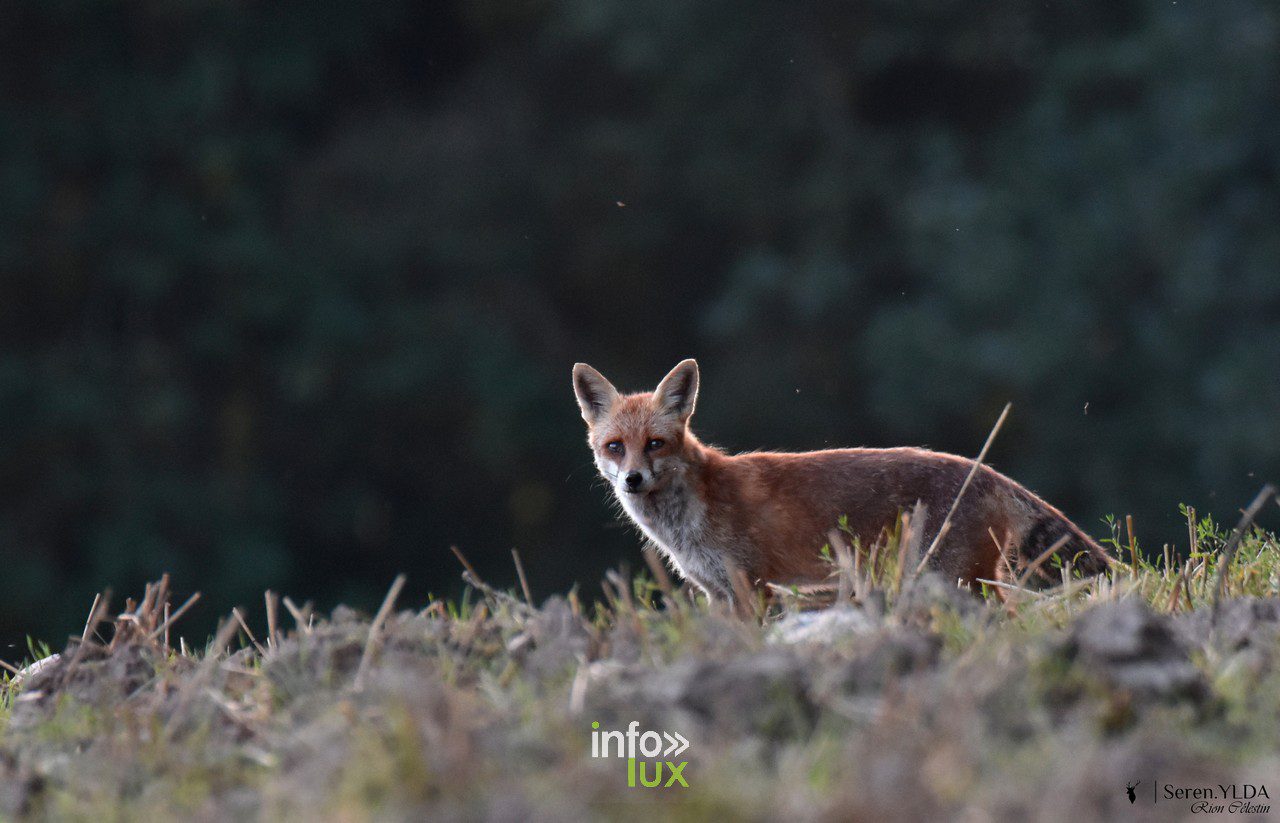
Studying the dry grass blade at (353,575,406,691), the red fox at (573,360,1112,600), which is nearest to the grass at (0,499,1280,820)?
the dry grass blade at (353,575,406,691)

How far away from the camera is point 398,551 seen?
21.3 metres

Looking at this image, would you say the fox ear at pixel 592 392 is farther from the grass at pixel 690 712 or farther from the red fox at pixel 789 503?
the grass at pixel 690 712

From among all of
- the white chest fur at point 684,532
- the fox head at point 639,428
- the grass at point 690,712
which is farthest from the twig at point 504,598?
the fox head at point 639,428

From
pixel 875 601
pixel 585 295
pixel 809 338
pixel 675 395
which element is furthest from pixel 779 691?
pixel 585 295

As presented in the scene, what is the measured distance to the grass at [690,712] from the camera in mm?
2936

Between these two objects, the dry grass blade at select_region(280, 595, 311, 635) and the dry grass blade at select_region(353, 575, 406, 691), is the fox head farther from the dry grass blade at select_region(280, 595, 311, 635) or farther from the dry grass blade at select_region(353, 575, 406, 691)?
Result: the dry grass blade at select_region(353, 575, 406, 691)

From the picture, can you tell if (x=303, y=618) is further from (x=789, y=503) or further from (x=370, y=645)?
(x=789, y=503)

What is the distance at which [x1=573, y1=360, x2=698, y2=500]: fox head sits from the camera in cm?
705

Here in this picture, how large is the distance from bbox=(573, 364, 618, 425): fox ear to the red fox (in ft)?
0.85

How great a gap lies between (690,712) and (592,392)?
450 centimetres

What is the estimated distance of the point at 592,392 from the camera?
779 centimetres

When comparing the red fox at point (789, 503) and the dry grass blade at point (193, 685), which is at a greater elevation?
the dry grass blade at point (193, 685)

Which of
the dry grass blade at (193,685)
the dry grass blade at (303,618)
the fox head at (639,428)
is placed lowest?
the fox head at (639,428)

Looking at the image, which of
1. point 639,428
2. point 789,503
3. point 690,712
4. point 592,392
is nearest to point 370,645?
point 690,712
